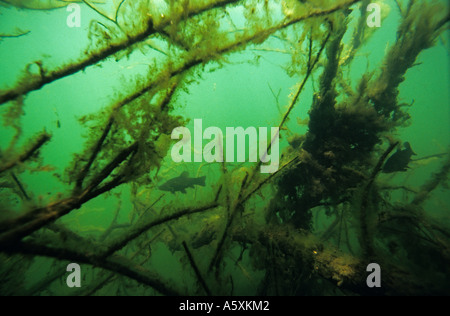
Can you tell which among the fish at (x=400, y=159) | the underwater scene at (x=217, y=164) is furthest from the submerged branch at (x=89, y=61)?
the fish at (x=400, y=159)

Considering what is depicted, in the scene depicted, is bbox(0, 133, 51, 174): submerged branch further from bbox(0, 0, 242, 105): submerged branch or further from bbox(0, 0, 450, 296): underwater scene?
bbox(0, 0, 242, 105): submerged branch

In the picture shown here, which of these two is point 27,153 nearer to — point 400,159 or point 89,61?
point 89,61

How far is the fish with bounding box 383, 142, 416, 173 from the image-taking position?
369 centimetres

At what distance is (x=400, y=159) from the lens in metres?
3.74

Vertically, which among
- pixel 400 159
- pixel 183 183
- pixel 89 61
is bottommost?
pixel 183 183

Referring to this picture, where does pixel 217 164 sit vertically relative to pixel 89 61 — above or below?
below

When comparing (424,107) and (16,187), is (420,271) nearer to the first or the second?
(16,187)

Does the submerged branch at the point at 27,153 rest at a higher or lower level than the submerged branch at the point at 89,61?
lower

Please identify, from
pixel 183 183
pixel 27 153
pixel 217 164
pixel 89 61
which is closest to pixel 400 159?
pixel 217 164

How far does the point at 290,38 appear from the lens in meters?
3.22

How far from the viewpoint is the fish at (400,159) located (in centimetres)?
369

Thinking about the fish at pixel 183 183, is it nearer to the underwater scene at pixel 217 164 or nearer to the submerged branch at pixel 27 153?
the underwater scene at pixel 217 164

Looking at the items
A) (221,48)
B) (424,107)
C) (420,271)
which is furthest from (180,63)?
(424,107)

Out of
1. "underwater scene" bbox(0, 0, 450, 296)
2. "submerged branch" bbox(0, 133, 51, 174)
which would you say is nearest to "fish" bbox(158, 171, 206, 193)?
"underwater scene" bbox(0, 0, 450, 296)
